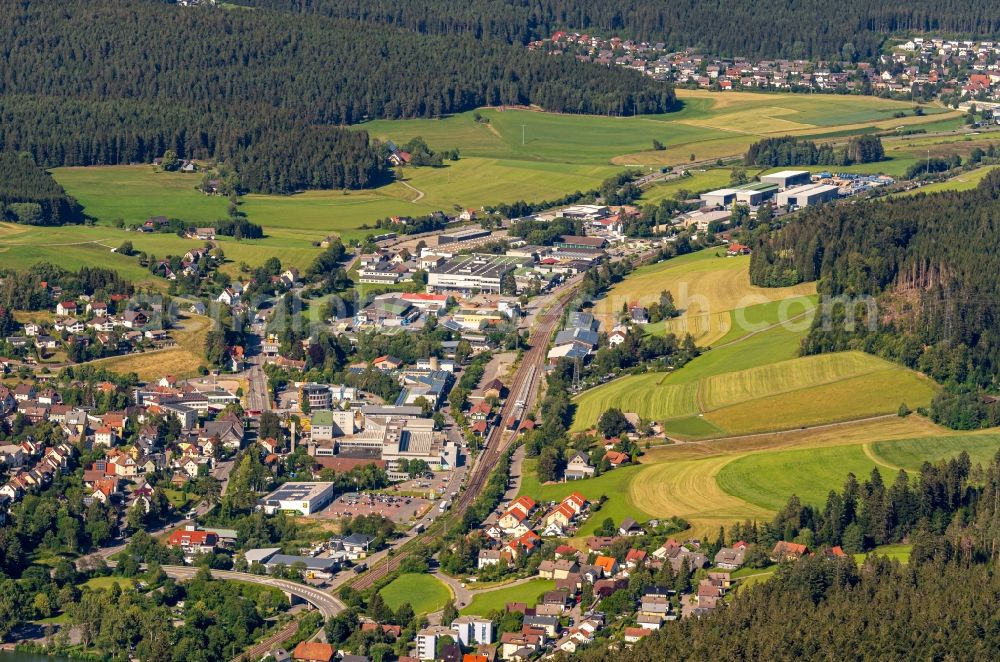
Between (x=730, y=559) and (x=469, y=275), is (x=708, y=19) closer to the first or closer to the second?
(x=469, y=275)

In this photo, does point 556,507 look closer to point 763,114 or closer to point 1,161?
point 1,161

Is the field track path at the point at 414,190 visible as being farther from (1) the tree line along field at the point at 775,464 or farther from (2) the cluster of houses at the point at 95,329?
(1) the tree line along field at the point at 775,464

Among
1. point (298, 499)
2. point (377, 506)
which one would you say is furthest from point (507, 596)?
point (298, 499)

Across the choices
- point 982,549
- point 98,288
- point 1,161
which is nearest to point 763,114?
point 1,161

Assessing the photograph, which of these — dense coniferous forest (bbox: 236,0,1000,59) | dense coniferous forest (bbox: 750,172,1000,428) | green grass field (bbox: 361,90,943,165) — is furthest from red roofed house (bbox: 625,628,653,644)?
dense coniferous forest (bbox: 236,0,1000,59)

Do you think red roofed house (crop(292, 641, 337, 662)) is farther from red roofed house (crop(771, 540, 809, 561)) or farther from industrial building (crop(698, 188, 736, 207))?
industrial building (crop(698, 188, 736, 207))

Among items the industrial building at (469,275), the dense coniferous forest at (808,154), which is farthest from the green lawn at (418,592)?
the dense coniferous forest at (808,154)
